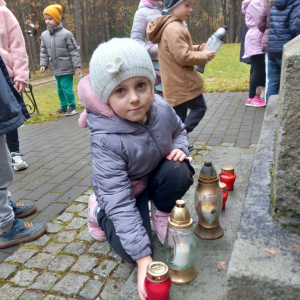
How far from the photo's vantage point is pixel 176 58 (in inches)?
133

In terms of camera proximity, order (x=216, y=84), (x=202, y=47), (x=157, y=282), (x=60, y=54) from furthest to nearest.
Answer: (x=216, y=84) → (x=60, y=54) → (x=202, y=47) → (x=157, y=282)

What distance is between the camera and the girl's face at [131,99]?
1.82 metres

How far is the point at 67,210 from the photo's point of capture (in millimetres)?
2840

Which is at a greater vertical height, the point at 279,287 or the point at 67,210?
the point at 279,287

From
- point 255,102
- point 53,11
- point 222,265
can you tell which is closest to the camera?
point 222,265

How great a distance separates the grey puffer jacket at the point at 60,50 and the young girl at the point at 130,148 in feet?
15.8

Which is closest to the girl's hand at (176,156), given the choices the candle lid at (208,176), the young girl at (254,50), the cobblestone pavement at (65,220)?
the candle lid at (208,176)

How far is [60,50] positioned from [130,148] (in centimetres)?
529

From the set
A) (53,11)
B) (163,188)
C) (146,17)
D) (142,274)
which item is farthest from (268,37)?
(142,274)

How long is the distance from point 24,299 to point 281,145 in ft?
5.12

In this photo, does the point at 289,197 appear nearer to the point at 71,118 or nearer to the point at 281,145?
the point at 281,145

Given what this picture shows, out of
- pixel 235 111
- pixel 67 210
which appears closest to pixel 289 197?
pixel 67 210

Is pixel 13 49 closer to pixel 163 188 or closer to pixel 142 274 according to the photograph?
pixel 163 188

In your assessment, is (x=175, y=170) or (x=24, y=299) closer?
(x=24, y=299)
